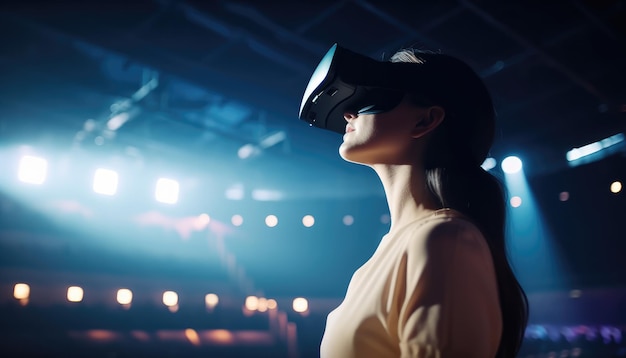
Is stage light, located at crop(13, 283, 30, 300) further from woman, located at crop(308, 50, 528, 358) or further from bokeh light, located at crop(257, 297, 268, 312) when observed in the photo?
woman, located at crop(308, 50, 528, 358)

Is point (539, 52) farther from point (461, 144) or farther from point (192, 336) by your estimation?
point (192, 336)

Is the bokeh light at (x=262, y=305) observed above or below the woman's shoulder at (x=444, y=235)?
above

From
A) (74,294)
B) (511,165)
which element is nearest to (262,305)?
(74,294)

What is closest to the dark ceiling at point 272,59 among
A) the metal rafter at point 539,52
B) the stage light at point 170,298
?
the metal rafter at point 539,52

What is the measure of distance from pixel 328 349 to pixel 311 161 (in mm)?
9237

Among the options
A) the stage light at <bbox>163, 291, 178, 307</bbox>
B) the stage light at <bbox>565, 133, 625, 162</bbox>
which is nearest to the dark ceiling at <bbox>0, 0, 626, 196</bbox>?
the stage light at <bbox>565, 133, 625, 162</bbox>

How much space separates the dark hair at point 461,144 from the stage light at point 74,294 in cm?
1107

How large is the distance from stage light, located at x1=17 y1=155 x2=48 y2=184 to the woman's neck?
10.4 meters

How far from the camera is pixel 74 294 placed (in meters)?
10.4

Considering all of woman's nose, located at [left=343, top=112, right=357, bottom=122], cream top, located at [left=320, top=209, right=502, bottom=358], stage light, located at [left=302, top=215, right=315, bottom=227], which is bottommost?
cream top, located at [left=320, top=209, right=502, bottom=358]

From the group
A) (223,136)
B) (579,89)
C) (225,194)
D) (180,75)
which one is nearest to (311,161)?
(223,136)

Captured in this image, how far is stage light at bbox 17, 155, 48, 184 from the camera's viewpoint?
960 cm

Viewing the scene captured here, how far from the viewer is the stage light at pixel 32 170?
960 cm

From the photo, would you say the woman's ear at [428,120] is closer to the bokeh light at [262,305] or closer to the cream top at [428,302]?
the cream top at [428,302]
